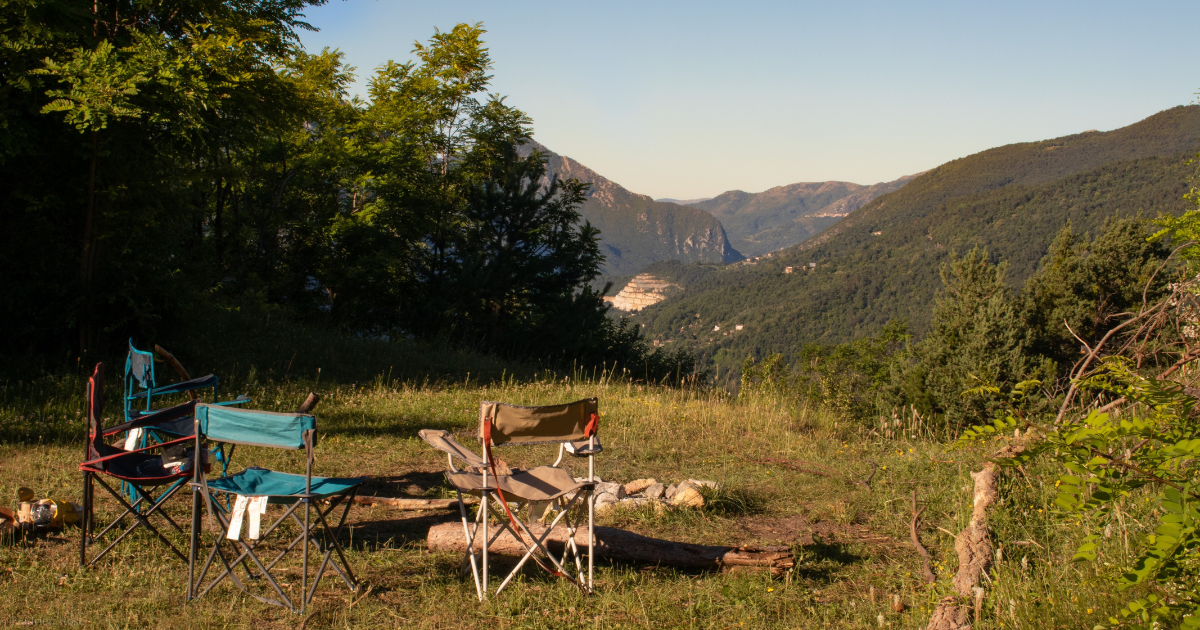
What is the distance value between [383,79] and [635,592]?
1847cm

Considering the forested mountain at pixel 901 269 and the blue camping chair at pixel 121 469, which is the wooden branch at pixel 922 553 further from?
the forested mountain at pixel 901 269

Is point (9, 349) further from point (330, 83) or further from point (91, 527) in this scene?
point (330, 83)

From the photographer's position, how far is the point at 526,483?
373 cm

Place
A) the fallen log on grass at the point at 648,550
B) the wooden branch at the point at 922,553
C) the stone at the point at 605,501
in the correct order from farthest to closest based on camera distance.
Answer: the stone at the point at 605,501 → the fallen log on grass at the point at 648,550 → the wooden branch at the point at 922,553

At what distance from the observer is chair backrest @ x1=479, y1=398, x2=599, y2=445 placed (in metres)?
3.38

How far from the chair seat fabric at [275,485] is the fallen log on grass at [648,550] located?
83 centimetres

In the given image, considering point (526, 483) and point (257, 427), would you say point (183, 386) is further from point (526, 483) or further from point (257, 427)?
point (526, 483)

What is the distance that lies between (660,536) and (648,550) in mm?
629

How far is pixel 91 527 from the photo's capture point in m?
3.93

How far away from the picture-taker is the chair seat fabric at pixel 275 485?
3.19 m

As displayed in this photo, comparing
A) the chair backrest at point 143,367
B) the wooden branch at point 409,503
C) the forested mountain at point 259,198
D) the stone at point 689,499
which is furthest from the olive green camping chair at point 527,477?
the forested mountain at point 259,198

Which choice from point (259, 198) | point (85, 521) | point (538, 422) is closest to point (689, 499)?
point (538, 422)

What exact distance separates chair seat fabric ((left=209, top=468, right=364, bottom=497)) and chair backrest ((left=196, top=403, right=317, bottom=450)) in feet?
0.80

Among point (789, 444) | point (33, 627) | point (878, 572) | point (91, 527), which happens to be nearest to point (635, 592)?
point (878, 572)
